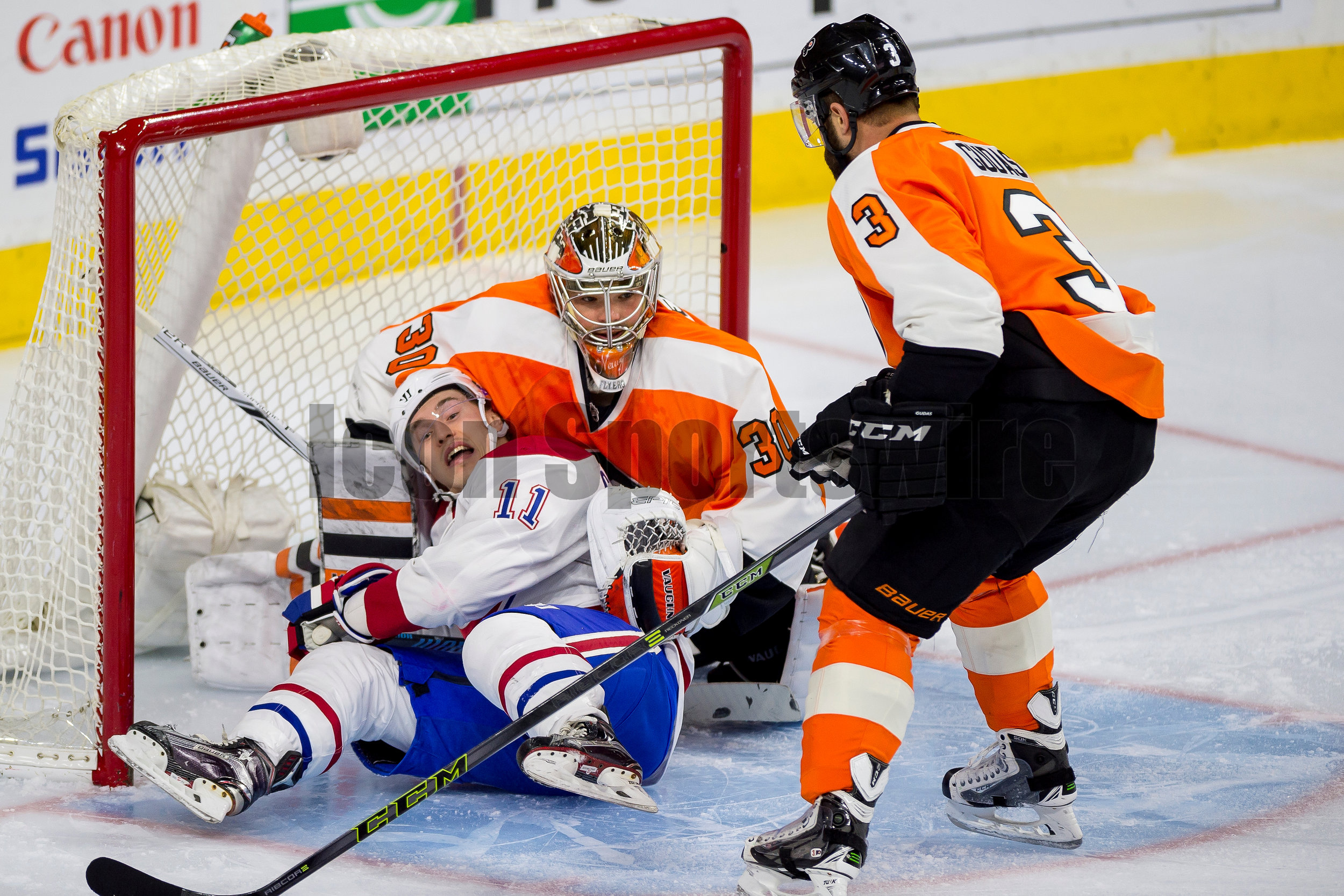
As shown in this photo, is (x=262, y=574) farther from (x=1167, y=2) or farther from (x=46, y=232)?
(x=1167, y=2)

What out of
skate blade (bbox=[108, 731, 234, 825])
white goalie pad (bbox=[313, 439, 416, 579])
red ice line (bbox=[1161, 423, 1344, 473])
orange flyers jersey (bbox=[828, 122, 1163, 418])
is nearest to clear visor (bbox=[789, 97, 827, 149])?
orange flyers jersey (bbox=[828, 122, 1163, 418])

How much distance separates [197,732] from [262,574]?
12.8 inches

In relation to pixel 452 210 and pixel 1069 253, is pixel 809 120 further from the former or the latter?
pixel 452 210

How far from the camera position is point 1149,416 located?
1735 mm

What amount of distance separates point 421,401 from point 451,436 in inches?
3.0

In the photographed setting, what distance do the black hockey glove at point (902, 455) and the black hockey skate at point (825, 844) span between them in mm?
320

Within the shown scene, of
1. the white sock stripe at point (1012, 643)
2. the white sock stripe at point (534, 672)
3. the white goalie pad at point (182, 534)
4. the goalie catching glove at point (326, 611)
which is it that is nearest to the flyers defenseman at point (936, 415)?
the white sock stripe at point (1012, 643)

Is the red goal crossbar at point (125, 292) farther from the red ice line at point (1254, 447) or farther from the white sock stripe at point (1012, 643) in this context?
the red ice line at point (1254, 447)

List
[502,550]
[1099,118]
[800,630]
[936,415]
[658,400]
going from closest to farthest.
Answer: [936,415] → [502,550] → [658,400] → [800,630] → [1099,118]

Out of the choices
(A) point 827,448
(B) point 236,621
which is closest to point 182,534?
(B) point 236,621

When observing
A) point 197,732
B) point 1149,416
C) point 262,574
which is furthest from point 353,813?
point 1149,416

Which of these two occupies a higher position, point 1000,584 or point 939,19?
point 939,19

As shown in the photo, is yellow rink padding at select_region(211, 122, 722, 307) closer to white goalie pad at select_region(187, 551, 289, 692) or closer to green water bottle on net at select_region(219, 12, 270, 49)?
green water bottle on net at select_region(219, 12, 270, 49)

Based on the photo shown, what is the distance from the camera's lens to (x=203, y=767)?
1827mm
